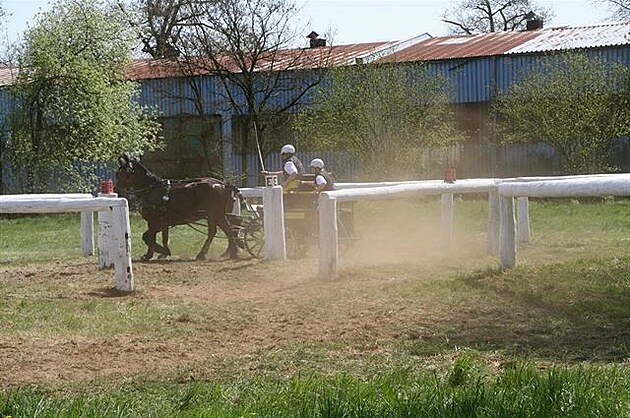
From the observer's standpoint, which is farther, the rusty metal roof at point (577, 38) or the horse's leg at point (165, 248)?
the rusty metal roof at point (577, 38)

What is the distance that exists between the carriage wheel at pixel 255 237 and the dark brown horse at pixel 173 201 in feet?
0.77

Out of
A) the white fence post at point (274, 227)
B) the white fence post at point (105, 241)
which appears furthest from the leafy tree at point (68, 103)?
the white fence post at point (105, 241)

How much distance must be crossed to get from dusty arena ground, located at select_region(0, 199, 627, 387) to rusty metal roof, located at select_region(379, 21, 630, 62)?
2512cm

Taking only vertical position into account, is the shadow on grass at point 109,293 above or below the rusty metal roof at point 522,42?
below

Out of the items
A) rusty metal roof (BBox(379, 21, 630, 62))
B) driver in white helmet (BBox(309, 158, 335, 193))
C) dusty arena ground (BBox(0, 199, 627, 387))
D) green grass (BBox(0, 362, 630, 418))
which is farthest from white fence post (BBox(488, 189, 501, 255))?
rusty metal roof (BBox(379, 21, 630, 62))

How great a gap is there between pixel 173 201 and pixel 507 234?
6.46 metres

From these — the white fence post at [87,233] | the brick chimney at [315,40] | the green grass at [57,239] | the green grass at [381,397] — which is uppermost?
the brick chimney at [315,40]

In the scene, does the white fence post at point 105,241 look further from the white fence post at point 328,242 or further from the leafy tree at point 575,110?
the leafy tree at point 575,110

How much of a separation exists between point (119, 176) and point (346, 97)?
18.3m

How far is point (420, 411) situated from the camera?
19.1 feet

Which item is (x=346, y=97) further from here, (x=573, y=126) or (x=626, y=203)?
(x=626, y=203)

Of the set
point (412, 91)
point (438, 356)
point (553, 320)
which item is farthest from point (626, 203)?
point (438, 356)

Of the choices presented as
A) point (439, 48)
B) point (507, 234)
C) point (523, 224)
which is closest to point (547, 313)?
point (507, 234)

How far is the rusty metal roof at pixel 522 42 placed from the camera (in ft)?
132
